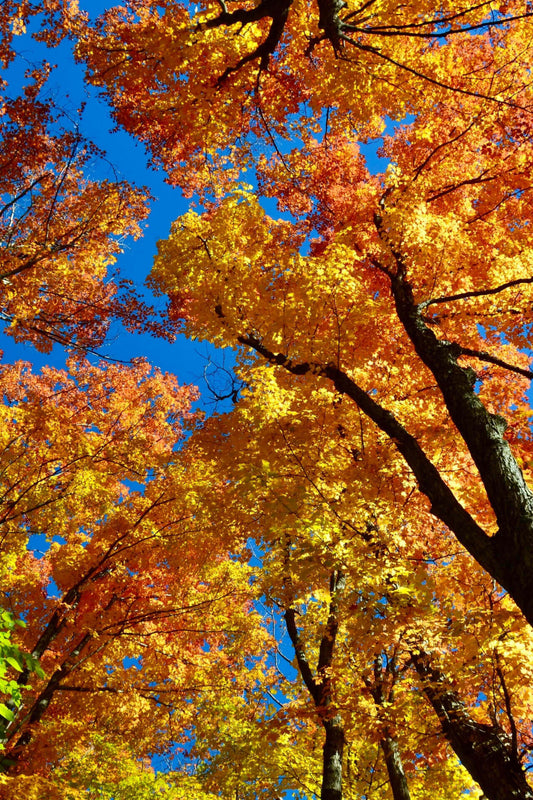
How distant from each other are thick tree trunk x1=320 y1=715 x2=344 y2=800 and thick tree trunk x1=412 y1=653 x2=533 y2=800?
2664 millimetres

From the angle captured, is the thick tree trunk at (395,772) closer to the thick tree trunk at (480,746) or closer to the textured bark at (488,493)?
the thick tree trunk at (480,746)

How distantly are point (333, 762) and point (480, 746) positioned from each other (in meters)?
3.25

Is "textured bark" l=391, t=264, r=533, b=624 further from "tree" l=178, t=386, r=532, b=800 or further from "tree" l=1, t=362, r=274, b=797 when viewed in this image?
"tree" l=1, t=362, r=274, b=797

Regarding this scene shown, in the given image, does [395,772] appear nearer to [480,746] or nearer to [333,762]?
[333,762]

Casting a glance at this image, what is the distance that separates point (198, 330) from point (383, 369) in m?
3.70

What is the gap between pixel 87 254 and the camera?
30.4ft

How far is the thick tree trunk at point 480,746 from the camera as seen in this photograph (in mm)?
4461

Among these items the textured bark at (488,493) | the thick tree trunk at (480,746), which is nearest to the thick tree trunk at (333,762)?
the thick tree trunk at (480,746)

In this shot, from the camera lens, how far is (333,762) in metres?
7.11

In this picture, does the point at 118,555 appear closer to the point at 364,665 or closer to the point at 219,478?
the point at 219,478

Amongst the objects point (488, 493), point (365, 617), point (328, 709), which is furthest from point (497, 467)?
point (328, 709)

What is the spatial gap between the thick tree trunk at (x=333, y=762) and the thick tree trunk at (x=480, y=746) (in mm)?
2664

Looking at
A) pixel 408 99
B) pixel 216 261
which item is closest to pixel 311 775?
pixel 216 261

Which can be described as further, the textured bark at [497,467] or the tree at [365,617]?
the tree at [365,617]
